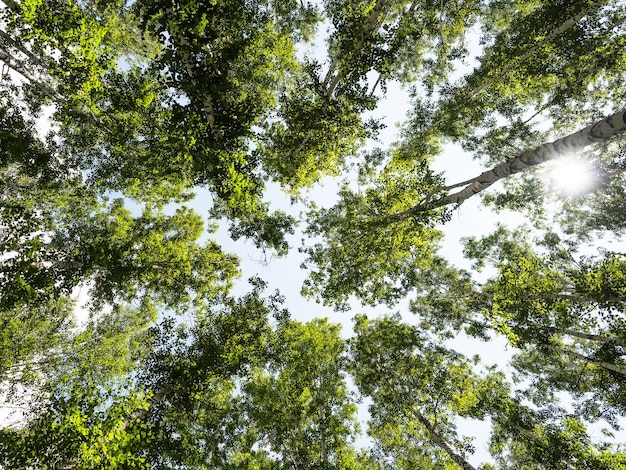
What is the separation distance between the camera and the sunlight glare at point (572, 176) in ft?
50.4

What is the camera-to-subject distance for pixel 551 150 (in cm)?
869

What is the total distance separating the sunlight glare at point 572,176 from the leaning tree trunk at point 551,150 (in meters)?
6.74

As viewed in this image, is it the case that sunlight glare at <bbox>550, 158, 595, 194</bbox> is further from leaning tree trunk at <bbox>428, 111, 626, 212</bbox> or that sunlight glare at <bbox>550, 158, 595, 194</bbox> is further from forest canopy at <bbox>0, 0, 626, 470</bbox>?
leaning tree trunk at <bbox>428, 111, 626, 212</bbox>

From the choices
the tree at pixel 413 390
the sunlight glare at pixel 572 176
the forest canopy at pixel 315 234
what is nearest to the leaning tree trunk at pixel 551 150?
the forest canopy at pixel 315 234

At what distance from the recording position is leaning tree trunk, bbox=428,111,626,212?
714 cm

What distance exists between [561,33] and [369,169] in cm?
941

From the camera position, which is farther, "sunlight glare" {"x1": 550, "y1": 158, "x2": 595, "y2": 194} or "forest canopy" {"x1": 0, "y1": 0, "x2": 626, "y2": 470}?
"sunlight glare" {"x1": 550, "y1": 158, "x2": 595, "y2": 194}

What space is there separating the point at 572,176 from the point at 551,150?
1058cm

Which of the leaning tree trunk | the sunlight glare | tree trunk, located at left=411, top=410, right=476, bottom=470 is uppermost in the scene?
the sunlight glare

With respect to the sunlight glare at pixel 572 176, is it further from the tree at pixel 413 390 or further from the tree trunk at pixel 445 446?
the tree trunk at pixel 445 446

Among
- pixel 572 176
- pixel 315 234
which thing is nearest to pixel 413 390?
pixel 315 234

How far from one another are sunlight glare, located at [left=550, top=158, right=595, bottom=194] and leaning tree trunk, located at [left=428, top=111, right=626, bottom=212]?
265 inches

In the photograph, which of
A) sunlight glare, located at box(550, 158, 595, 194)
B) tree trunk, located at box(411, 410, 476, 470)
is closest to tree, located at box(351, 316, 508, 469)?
tree trunk, located at box(411, 410, 476, 470)

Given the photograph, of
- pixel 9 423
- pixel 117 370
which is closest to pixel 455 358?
pixel 117 370
